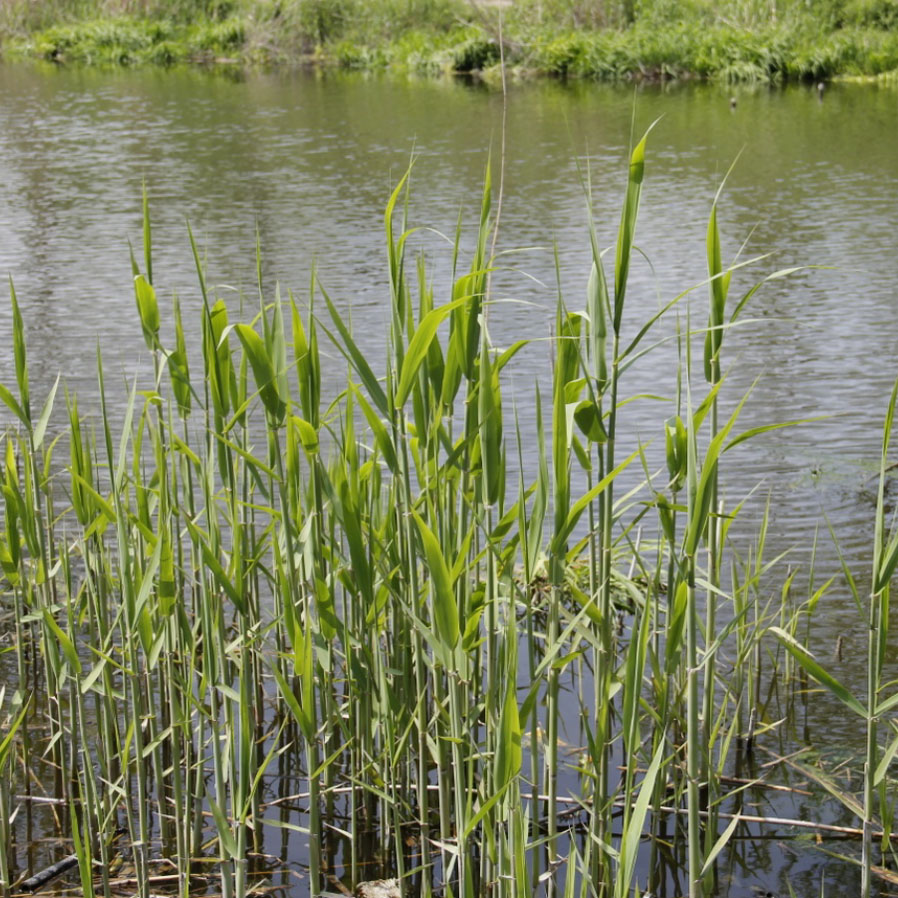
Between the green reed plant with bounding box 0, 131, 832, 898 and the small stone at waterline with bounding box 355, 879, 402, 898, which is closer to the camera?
the green reed plant with bounding box 0, 131, 832, 898

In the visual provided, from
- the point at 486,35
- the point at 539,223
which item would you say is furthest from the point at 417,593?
the point at 486,35

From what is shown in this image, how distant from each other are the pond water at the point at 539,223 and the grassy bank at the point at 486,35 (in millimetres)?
1476

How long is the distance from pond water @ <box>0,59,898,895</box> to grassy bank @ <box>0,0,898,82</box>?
4.84 ft

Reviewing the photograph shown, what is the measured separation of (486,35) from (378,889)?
2264 cm

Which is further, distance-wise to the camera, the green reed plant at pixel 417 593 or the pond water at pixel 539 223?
the pond water at pixel 539 223

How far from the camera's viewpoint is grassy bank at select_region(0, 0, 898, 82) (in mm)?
Answer: 20203

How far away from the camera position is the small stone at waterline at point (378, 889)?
2500mm

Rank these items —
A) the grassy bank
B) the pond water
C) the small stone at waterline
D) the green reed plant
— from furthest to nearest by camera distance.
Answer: the grassy bank < the pond water < the small stone at waterline < the green reed plant

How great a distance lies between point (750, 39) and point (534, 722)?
2011 centimetres


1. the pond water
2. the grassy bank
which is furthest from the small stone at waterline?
the grassy bank

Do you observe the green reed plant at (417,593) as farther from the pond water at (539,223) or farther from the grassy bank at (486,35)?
the grassy bank at (486,35)

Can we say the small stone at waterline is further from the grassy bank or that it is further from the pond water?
the grassy bank

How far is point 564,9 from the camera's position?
2480cm

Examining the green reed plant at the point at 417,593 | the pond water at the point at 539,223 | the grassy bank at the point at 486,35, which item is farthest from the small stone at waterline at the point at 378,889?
the grassy bank at the point at 486,35
